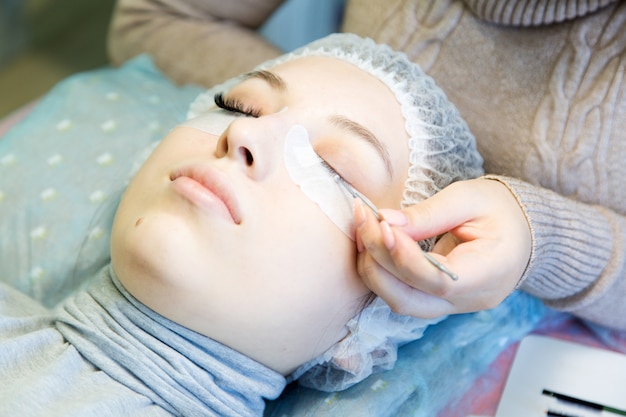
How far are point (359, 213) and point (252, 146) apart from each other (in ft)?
0.48

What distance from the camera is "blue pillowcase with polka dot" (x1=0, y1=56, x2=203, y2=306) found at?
1135 mm

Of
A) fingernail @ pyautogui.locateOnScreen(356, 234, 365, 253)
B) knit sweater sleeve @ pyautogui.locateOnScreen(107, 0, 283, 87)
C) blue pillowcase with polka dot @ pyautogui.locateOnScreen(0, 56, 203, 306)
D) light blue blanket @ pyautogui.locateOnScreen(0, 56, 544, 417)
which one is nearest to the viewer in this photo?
fingernail @ pyautogui.locateOnScreen(356, 234, 365, 253)

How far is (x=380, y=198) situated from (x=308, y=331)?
188mm

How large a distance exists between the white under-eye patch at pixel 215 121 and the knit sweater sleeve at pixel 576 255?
361mm

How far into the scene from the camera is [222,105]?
97 cm

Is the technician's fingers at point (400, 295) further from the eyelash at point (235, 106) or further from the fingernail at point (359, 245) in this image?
the eyelash at point (235, 106)

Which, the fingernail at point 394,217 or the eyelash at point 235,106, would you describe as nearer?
the fingernail at point 394,217

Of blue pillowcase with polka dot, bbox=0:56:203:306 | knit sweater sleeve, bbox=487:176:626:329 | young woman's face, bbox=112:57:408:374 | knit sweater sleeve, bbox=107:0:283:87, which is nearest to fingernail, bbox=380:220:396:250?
young woman's face, bbox=112:57:408:374

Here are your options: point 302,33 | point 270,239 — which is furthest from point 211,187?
point 302,33

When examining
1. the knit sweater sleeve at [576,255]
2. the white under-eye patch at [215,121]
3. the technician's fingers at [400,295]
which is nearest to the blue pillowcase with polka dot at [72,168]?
the white under-eye patch at [215,121]

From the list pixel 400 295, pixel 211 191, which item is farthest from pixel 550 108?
pixel 211 191

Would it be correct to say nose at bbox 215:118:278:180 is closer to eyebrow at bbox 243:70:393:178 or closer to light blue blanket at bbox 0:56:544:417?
eyebrow at bbox 243:70:393:178

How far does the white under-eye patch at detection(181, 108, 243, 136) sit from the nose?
94 mm

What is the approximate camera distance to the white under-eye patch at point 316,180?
0.83 m
